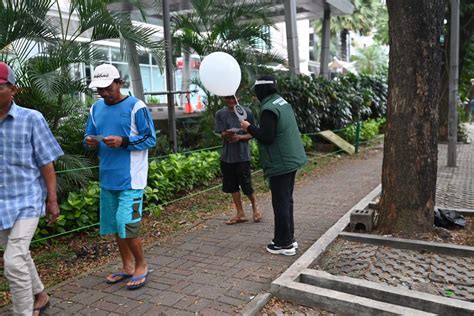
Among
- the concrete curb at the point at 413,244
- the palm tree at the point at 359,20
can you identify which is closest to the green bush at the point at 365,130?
the concrete curb at the point at 413,244

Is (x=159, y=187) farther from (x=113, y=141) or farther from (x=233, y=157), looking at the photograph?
(x=113, y=141)

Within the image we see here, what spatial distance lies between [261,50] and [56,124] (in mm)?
5422

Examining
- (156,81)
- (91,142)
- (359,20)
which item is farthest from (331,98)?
(359,20)

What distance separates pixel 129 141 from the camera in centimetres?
358

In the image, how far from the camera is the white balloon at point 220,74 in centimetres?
475

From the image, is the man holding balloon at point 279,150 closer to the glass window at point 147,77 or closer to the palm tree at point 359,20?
the glass window at point 147,77

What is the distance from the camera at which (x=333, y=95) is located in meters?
12.9

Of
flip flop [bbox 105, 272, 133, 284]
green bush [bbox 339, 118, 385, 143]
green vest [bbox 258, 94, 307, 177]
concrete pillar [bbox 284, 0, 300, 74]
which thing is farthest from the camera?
green bush [bbox 339, 118, 385, 143]

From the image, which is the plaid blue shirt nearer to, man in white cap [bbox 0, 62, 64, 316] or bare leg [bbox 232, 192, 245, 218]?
man in white cap [bbox 0, 62, 64, 316]

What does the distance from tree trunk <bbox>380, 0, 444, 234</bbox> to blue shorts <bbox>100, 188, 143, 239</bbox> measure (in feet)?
8.80

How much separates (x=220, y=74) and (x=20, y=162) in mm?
2381

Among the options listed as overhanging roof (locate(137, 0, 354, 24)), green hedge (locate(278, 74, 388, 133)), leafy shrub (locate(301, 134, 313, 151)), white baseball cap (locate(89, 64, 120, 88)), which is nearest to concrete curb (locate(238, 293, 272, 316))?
white baseball cap (locate(89, 64, 120, 88))

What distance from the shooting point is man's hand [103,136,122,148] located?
11.4 feet

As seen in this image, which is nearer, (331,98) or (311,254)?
(311,254)
